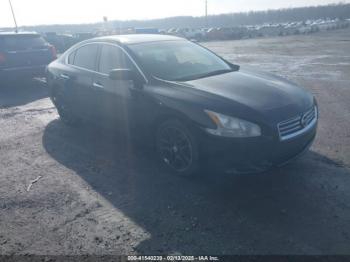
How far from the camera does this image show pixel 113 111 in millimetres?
4984

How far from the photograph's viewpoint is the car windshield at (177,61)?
4586 millimetres

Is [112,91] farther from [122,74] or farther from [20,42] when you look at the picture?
[20,42]

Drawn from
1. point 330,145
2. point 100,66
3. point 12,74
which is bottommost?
point 330,145

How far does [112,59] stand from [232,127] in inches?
94.5

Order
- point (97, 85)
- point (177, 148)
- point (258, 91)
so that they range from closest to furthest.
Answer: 1. point (258, 91)
2. point (177, 148)
3. point (97, 85)

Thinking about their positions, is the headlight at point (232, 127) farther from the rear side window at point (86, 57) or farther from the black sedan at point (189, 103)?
the rear side window at point (86, 57)

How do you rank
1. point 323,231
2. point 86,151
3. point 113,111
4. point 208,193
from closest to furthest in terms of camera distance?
point 323,231 < point 208,193 < point 113,111 < point 86,151

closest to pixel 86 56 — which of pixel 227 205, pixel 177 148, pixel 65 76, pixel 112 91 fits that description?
pixel 65 76

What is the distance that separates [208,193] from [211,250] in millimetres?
984

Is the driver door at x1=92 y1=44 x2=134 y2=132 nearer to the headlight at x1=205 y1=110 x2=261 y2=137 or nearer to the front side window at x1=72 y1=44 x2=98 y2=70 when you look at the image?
the front side window at x1=72 y1=44 x2=98 y2=70

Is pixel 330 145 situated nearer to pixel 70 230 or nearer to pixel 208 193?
pixel 208 193

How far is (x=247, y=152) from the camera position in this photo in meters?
3.58

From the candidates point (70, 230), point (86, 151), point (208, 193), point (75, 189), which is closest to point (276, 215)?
point (208, 193)

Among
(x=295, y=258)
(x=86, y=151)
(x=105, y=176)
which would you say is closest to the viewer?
(x=295, y=258)
